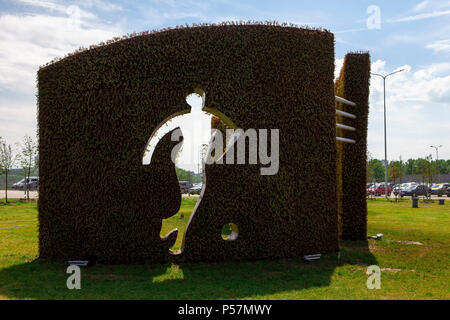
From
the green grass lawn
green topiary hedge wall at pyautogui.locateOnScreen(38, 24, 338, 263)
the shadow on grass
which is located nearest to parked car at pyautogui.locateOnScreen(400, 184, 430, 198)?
the green grass lawn

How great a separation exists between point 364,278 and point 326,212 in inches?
75.4

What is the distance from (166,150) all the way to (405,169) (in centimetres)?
8386

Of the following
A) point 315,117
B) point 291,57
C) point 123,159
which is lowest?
point 123,159

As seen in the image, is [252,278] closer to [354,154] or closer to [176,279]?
[176,279]

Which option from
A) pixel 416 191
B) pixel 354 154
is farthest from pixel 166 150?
pixel 416 191

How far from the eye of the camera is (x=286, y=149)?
8.38 metres

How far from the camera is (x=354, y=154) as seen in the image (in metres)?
11.0

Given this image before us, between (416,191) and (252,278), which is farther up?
(416,191)

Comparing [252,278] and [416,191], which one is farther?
[416,191]

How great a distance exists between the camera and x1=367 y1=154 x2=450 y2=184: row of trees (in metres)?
34.0
